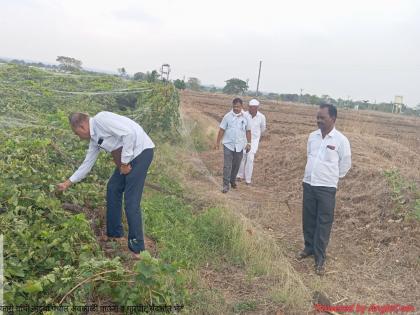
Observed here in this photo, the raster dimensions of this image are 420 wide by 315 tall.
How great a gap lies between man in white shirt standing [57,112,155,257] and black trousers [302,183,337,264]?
74.8 inches

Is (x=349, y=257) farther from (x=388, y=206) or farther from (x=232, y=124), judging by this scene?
(x=232, y=124)

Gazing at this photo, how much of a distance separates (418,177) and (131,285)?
19.8 ft

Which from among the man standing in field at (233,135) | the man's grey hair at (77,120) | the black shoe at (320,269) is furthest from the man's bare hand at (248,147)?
the man's grey hair at (77,120)

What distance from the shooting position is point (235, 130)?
23.9 feet

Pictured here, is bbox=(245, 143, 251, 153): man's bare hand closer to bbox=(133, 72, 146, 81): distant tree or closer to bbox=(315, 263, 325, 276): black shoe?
bbox=(315, 263, 325, 276): black shoe

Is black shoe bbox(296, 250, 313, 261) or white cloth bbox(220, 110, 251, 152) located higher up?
A: white cloth bbox(220, 110, 251, 152)

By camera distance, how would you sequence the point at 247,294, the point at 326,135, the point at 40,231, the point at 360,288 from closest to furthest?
the point at 40,231, the point at 247,294, the point at 360,288, the point at 326,135

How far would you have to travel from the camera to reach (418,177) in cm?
756

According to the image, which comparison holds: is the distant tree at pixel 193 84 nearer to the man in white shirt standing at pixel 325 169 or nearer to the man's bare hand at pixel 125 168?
the man in white shirt standing at pixel 325 169

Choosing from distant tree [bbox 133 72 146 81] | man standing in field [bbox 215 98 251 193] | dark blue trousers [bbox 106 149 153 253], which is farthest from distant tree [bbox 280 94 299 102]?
dark blue trousers [bbox 106 149 153 253]

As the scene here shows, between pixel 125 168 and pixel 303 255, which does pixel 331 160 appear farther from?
pixel 125 168

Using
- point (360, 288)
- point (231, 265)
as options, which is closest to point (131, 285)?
point (231, 265)

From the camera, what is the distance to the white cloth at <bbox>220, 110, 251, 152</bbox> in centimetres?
730

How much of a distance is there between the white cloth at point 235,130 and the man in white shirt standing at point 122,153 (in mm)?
3303
